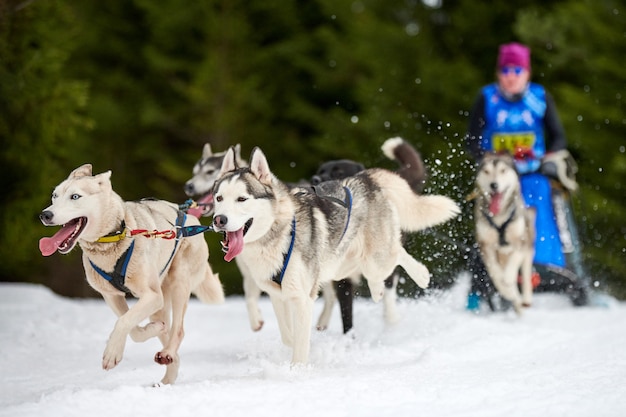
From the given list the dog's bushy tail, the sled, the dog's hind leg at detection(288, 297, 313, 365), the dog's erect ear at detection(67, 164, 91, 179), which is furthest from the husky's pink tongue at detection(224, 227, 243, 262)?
the sled

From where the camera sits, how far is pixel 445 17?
16.7 metres

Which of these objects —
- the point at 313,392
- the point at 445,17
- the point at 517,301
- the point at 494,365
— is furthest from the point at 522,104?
the point at 445,17

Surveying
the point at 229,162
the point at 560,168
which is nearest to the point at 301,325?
the point at 229,162

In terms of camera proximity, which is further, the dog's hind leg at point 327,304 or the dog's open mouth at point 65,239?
the dog's hind leg at point 327,304

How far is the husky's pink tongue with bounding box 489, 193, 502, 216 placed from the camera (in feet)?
24.6

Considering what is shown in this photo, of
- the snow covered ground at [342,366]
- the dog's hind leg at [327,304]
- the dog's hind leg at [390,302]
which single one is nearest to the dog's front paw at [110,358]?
the snow covered ground at [342,366]

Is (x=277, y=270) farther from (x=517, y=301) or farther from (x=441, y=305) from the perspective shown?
(x=517, y=301)

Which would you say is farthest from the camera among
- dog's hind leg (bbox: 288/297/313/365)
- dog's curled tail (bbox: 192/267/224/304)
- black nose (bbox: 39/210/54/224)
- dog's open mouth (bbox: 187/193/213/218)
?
dog's open mouth (bbox: 187/193/213/218)

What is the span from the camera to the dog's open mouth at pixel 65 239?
414 centimetres

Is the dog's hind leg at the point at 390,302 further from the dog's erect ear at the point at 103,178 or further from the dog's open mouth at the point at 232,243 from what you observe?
the dog's erect ear at the point at 103,178

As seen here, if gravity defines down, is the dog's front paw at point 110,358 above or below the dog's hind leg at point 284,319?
below

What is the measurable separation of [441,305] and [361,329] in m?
1.03

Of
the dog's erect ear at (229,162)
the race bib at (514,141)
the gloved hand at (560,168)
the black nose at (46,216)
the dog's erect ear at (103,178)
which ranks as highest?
the race bib at (514,141)

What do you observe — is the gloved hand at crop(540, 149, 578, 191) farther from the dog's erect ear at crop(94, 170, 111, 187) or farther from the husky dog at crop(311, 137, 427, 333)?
the dog's erect ear at crop(94, 170, 111, 187)
